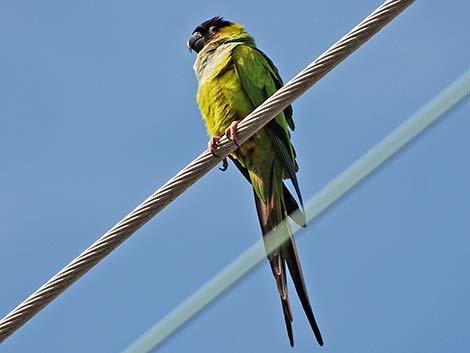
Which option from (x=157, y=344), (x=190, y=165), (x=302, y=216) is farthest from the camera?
(x=302, y=216)

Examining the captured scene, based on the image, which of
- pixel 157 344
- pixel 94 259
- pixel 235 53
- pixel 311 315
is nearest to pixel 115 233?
pixel 94 259

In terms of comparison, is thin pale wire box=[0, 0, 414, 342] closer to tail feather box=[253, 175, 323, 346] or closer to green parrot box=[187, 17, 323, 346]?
tail feather box=[253, 175, 323, 346]

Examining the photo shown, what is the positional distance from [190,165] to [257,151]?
1710mm

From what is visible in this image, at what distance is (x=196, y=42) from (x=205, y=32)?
0.13 m

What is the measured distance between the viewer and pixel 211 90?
6102mm

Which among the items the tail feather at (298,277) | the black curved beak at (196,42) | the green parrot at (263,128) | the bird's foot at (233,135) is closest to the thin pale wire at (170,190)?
the bird's foot at (233,135)

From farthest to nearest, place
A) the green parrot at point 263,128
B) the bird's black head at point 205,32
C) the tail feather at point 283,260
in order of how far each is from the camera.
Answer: the bird's black head at point 205,32
the green parrot at point 263,128
the tail feather at point 283,260

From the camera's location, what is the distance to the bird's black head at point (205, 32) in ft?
23.6

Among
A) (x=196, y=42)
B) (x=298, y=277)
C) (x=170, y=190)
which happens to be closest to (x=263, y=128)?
(x=298, y=277)

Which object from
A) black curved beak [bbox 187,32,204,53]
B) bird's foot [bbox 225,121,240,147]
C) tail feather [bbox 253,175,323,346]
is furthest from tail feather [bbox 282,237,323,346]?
black curved beak [bbox 187,32,204,53]

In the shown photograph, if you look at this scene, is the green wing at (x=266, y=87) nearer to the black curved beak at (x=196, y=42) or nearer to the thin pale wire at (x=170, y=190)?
the black curved beak at (x=196, y=42)

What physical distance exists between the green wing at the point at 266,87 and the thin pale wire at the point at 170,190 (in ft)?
5.01

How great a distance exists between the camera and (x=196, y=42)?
7.21 m

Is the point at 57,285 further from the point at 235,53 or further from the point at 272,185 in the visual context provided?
the point at 235,53
